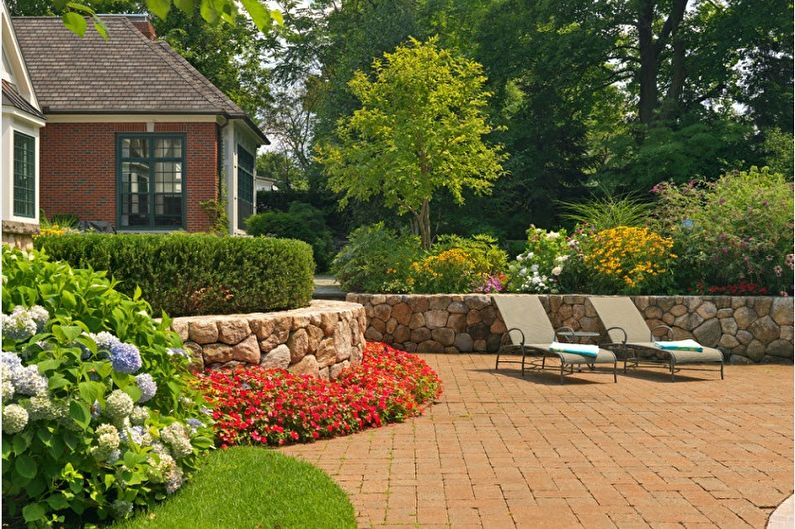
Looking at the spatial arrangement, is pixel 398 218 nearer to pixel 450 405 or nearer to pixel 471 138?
pixel 471 138

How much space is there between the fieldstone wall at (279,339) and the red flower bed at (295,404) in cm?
16

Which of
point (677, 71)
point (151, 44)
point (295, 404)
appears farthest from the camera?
point (677, 71)

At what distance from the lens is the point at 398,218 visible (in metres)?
25.1

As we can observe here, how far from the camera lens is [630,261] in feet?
42.5

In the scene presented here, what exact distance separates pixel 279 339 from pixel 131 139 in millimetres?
15643

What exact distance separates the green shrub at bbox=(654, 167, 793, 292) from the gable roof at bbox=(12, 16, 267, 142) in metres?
12.6

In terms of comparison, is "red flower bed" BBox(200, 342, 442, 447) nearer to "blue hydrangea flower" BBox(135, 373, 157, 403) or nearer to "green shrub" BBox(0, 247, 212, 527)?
"green shrub" BBox(0, 247, 212, 527)

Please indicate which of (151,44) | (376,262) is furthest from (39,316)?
(151,44)

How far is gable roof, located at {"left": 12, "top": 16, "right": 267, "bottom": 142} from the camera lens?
20781 millimetres

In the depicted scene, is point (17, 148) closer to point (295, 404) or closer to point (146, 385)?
point (295, 404)

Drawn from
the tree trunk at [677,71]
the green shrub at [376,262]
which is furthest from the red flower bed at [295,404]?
the tree trunk at [677,71]

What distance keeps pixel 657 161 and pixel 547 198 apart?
12.3 ft

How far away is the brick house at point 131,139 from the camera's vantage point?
20.9m

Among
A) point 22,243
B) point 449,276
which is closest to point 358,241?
point 449,276
